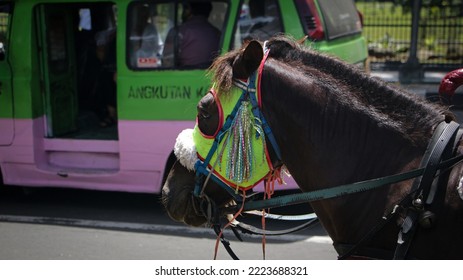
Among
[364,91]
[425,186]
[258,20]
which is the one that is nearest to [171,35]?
[258,20]

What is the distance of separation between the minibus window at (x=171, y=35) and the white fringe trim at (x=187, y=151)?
11.6 ft

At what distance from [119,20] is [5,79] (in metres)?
1.35

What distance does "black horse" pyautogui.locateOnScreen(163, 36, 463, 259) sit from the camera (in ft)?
9.32

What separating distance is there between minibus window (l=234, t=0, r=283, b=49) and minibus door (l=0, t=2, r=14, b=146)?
235cm

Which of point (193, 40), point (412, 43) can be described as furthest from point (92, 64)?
point (412, 43)

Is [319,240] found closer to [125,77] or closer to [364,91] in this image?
[125,77]

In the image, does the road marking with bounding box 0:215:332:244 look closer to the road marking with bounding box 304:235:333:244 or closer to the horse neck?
the road marking with bounding box 304:235:333:244

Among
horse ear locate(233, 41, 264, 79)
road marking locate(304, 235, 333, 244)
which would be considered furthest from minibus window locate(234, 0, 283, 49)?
horse ear locate(233, 41, 264, 79)

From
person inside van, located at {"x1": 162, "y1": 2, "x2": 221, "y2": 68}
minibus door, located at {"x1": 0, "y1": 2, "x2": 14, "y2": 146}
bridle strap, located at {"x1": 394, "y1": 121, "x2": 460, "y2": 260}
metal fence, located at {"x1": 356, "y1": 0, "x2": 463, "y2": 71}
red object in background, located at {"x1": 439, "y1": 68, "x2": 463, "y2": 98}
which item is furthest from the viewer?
metal fence, located at {"x1": 356, "y1": 0, "x2": 463, "y2": 71}

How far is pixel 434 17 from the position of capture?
12477 mm

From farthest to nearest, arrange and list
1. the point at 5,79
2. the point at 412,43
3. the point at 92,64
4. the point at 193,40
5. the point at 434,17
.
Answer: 1. the point at 434,17
2. the point at 412,43
3. the point at 92,64
4. the point at 5,79
5. the point at 193,40

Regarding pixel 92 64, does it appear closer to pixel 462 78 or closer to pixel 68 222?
pixel 68 222

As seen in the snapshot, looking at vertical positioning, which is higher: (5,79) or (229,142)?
(229,142)

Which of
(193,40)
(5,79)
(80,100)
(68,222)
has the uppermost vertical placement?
(193,40)
